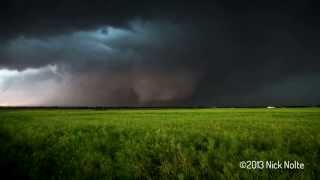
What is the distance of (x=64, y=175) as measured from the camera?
8320 millimetres

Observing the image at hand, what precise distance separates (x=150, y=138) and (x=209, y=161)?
528 centimetres

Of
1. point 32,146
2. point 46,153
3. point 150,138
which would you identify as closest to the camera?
point 46,153

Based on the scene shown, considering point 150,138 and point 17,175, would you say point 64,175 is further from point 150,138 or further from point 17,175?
point 150,138

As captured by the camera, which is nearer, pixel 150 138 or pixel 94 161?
pixel 94 161

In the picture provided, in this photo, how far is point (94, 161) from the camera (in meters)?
9.69

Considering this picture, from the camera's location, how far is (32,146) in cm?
1267

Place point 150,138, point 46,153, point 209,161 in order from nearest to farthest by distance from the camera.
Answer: point 209,161 < point 46,153 < point 150,138

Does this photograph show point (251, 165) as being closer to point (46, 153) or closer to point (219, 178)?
point (219, 178)

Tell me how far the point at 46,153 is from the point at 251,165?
23.2ft

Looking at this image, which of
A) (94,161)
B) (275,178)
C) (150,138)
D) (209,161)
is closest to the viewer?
(275,178)

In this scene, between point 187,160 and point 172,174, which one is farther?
point 187,160

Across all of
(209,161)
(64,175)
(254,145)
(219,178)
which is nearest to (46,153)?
(64,175)

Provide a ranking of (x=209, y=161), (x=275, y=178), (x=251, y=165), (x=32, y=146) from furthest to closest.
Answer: (x=32, y=146) → (x=209, y=161) → (x=251, y=165) → (x=275, y=178)

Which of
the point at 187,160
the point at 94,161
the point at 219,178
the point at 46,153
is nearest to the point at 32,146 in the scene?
the point at 46,153
